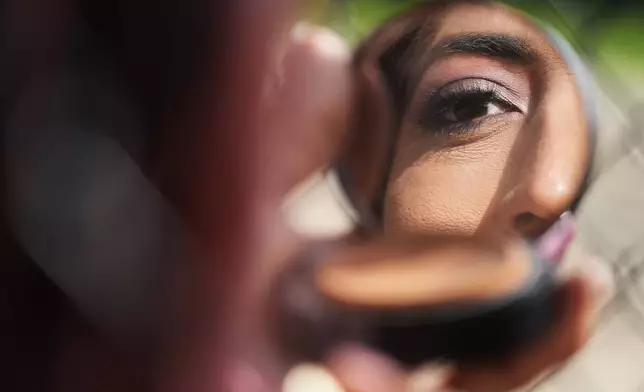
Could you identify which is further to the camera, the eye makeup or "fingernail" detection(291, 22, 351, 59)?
the eye makeup

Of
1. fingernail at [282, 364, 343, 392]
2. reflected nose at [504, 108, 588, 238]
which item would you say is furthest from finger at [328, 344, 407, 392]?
reflected nose at [504, 108, 588, 238]

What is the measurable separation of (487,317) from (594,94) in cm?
20

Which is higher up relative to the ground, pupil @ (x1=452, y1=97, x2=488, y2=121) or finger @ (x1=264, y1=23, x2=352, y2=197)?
pupil @ (x1=452, y1=97, x2=488, y2=121)

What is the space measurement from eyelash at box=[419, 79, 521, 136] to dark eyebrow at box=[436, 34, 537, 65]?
0.7 inches

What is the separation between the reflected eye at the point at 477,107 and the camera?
39 centimetres

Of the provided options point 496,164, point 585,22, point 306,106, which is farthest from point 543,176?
point 585,22

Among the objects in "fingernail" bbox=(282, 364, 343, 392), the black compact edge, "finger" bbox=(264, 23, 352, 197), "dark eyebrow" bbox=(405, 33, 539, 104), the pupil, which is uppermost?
"dark eyebrow" bbox=(405, 33, 539, 104)

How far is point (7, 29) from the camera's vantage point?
0.76 feet

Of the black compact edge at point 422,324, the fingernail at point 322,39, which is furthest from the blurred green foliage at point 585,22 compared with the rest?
the black compact edge at point 422,324

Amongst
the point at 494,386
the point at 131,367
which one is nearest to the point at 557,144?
the point at 494,386

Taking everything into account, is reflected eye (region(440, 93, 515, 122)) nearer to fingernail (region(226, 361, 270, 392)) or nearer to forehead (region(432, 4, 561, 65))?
forehead (region(432, 4, 561, 65))

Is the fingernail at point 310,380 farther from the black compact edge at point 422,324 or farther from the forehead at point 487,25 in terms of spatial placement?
the forehead at point 487,25

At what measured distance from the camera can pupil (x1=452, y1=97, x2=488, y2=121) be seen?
38 centimetres

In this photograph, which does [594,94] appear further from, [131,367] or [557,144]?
[131,367]
